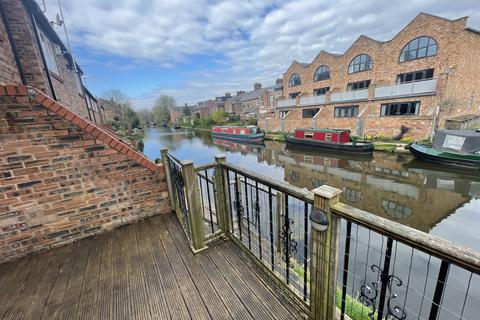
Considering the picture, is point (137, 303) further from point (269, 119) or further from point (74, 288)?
point (269, 119)

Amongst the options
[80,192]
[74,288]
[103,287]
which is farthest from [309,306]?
[80,192]

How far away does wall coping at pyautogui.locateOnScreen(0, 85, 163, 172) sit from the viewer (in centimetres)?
257

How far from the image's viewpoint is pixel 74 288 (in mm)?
2283

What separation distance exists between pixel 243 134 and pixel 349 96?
11.0 m

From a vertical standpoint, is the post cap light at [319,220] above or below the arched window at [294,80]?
below

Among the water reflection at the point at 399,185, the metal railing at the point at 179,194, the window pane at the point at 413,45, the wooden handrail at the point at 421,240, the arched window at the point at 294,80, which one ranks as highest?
the window pane at the point at 413,45

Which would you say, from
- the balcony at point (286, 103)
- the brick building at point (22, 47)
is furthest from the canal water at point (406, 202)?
the balcony at point (286, 103)

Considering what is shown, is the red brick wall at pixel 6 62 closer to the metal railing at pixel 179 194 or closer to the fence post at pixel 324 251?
the metal railing at pixel 179 194

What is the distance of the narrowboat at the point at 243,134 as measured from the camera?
2252 cm

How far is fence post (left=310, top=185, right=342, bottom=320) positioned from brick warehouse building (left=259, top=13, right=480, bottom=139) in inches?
687

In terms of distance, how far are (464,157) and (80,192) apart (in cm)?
1482

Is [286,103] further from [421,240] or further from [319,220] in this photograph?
[421,240]

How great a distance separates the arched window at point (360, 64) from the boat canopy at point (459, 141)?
991cm

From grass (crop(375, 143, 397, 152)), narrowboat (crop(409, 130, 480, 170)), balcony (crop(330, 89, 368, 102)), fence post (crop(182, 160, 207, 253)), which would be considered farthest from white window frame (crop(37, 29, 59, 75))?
balcony (crop(330, 89, 368, 102))
